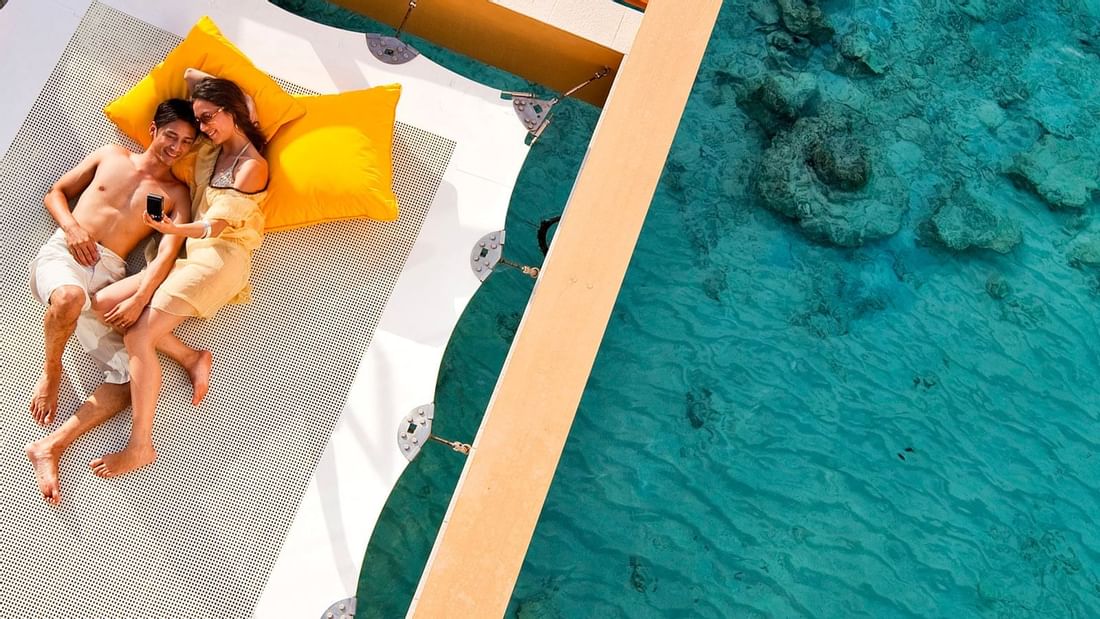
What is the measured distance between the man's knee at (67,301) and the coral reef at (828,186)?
11.4ft

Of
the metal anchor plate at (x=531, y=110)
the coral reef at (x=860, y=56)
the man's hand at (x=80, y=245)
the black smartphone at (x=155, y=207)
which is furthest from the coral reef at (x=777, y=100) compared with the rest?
the man's hand at (x=80, y=245)

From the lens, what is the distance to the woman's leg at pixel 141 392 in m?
3.20

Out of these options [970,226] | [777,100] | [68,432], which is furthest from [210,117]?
[970,226]

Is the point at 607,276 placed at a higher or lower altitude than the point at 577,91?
lower

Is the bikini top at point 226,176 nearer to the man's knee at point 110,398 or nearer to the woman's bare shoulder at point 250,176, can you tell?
the woman's bare shoulder at point 250,176

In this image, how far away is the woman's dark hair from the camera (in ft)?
11.1

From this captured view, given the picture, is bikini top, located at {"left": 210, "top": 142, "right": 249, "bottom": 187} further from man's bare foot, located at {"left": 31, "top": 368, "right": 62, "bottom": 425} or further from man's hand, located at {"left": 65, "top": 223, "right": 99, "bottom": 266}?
man's bare foot, located at {"left": 31, "top": 368, "right": 62, "bottom": 425}

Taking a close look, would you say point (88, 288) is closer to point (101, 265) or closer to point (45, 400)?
point (101, 265)

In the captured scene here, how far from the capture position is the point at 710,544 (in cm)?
436

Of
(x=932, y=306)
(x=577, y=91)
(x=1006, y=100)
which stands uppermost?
(x=1006, y=100)

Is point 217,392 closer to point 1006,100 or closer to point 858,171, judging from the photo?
point 858,171

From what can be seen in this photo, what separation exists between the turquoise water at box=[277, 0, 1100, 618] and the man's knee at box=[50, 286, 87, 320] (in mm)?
1750

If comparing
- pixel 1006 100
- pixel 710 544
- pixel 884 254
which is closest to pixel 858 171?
pixel 884 254

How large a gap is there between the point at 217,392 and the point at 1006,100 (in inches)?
190
